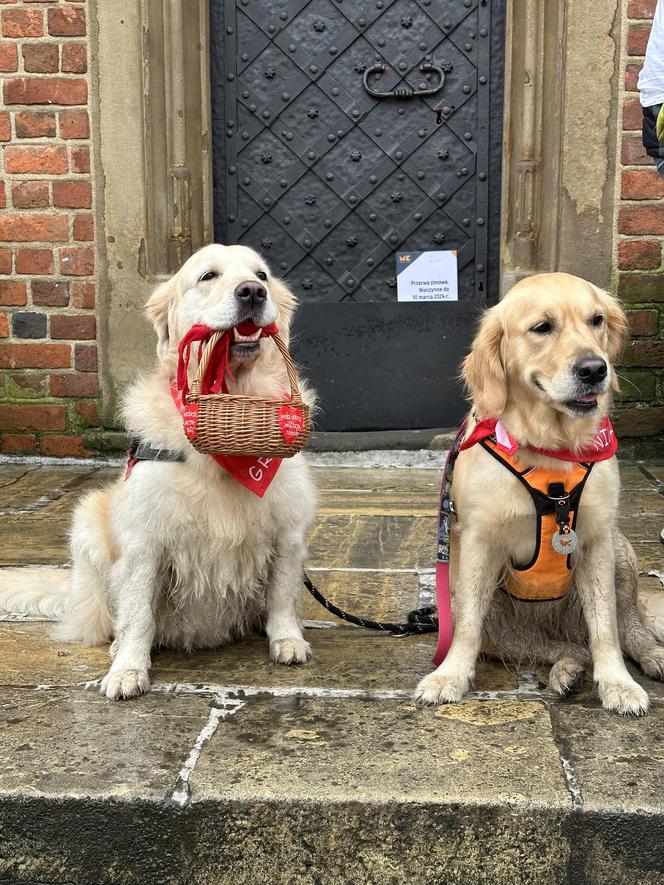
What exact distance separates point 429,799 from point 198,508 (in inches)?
45.0

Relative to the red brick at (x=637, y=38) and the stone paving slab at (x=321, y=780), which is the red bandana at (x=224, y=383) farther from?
the red brick at (x=637, y=38)

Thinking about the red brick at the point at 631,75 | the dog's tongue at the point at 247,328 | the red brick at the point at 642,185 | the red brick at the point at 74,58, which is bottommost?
the dog's tongue at the point at 247,328

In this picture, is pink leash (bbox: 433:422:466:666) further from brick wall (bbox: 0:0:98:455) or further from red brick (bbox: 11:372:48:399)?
red brick (bbox: 11:372:48:399)

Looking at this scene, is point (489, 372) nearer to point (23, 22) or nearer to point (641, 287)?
point (641, 287)

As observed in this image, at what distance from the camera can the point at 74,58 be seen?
606 cm

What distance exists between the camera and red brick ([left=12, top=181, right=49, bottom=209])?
245 inches

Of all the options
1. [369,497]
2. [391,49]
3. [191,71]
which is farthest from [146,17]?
[369,497]

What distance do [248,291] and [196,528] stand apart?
29.0 inches

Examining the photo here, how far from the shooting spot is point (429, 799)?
83.0 inches

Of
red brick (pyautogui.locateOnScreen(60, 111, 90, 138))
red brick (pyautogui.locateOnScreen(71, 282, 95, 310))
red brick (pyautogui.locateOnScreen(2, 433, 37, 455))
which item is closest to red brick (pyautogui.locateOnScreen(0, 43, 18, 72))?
red brick (pyautogui.locateOnScreen(60, 111, 90, 138))

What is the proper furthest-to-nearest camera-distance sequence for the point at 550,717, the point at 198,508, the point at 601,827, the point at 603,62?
the point at 603,62 → the point at 198,508 → the point at 550,717 → the point at 601,827

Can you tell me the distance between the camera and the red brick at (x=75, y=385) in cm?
642

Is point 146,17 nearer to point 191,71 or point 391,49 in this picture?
point 191,71

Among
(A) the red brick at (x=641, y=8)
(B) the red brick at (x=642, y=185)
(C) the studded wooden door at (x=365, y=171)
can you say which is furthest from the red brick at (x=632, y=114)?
(C) the studded wooden door at (x=365, y=171)
